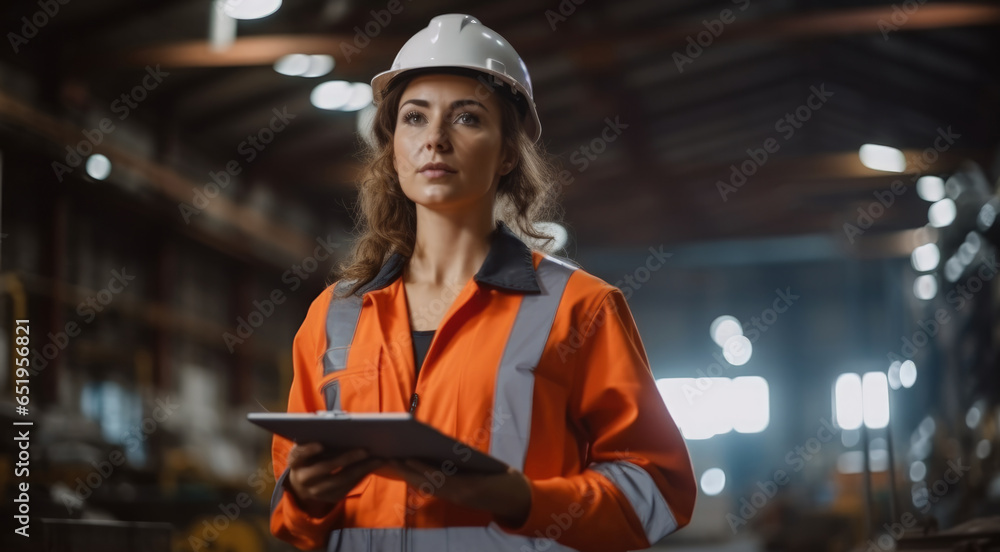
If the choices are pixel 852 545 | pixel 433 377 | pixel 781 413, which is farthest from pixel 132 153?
pixel 781 413

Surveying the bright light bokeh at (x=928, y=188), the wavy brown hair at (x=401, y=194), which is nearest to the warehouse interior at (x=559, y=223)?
the bright light bokeh at (x=928, y=188)

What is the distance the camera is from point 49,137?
10078 mm

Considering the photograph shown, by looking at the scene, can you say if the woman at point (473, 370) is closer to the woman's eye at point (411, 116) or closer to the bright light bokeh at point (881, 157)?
the woman's eye at point (411, 116)

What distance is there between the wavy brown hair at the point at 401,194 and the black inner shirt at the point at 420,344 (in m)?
0.18

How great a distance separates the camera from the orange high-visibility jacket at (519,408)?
66.1 inches

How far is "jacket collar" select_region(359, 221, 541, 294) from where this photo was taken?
1842 millimetres

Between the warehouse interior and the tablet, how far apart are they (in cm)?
291

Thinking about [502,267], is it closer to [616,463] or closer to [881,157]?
[616,463]

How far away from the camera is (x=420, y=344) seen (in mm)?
1861

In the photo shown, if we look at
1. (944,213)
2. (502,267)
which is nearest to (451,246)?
(502,267)

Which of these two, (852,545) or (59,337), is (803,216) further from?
(59,337)

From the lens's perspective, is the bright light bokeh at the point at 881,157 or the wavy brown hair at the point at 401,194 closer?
the wavy brown hair at the point at 401,194

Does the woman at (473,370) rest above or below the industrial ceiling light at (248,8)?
below

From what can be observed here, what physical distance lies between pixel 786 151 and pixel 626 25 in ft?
26.1
